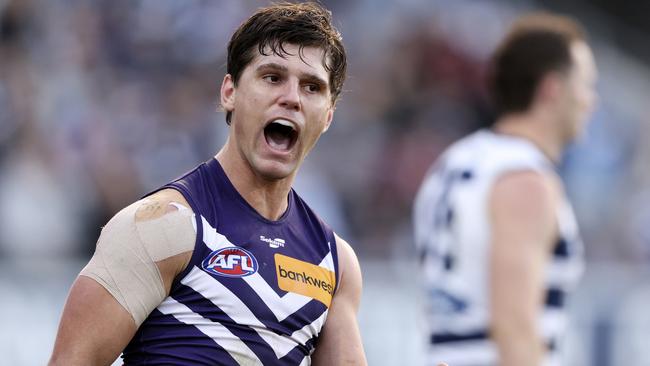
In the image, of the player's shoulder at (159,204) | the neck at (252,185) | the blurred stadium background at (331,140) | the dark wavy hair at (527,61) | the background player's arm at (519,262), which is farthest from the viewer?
the blurred stadium background at (331,140)

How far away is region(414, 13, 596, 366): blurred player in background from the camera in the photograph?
4.84 meters

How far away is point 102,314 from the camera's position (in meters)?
3.54

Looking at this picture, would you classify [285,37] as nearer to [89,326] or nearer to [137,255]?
[137,255]

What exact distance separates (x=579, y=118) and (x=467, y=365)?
128 centimetres

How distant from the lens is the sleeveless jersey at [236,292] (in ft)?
12.1

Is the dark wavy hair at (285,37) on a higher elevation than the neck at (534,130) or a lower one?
lower

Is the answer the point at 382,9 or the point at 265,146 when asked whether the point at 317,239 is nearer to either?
the point at 265,146

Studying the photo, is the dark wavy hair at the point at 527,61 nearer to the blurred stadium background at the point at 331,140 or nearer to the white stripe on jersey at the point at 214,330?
the white stripe on jersey at the point at 214,330

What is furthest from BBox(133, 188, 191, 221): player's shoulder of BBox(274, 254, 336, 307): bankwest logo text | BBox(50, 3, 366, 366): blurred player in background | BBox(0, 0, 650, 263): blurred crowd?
BBox(0, 0, 650, 263): blurred crowd

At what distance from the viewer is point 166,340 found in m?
3.70

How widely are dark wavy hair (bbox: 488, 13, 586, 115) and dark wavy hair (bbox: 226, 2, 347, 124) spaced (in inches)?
58.7

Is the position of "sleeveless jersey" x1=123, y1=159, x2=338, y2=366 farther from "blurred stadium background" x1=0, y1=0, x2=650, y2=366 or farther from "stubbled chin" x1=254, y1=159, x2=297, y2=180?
"blurred stadium background" x1=0, y1=0, x2=650, y2=366

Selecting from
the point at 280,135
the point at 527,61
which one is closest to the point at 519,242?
the point at 527,61

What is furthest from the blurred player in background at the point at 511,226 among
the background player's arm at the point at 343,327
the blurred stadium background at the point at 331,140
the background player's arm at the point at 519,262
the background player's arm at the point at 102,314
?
the blurred stadium background at the point at 331,140
